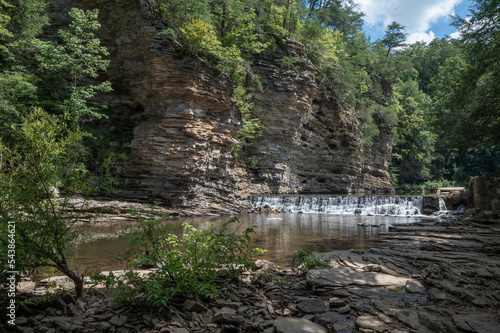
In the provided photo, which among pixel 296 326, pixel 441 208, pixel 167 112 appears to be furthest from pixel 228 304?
pixel 441 208

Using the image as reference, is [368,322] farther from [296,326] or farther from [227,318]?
[227,318]

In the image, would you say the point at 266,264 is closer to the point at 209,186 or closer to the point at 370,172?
the point at 209,186

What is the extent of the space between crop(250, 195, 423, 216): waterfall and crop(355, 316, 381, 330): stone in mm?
15253

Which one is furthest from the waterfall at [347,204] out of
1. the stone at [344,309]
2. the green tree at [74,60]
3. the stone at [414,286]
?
the stone at [344,309]

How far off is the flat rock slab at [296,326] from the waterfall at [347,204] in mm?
15396

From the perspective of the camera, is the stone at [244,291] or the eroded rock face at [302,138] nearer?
the stone at [244,291]

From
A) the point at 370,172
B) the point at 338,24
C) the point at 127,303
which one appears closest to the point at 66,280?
the point at 127,303

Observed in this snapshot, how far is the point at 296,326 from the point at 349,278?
1.89 metres

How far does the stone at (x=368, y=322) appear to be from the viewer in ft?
8.32

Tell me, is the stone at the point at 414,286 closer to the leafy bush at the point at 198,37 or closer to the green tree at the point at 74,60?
the green tree at the point at 74,60

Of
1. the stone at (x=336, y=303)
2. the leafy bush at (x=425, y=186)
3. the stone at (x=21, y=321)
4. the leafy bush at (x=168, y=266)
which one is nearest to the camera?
the stone at (x=21, y=321)

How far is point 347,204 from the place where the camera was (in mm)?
18078

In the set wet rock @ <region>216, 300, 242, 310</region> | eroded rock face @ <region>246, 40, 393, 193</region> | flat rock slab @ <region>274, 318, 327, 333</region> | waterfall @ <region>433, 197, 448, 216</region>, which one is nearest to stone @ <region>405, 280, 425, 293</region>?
flat rock slab @ <region>274, 318, 327, 333</region>

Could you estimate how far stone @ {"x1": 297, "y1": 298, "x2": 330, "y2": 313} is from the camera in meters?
2.98
